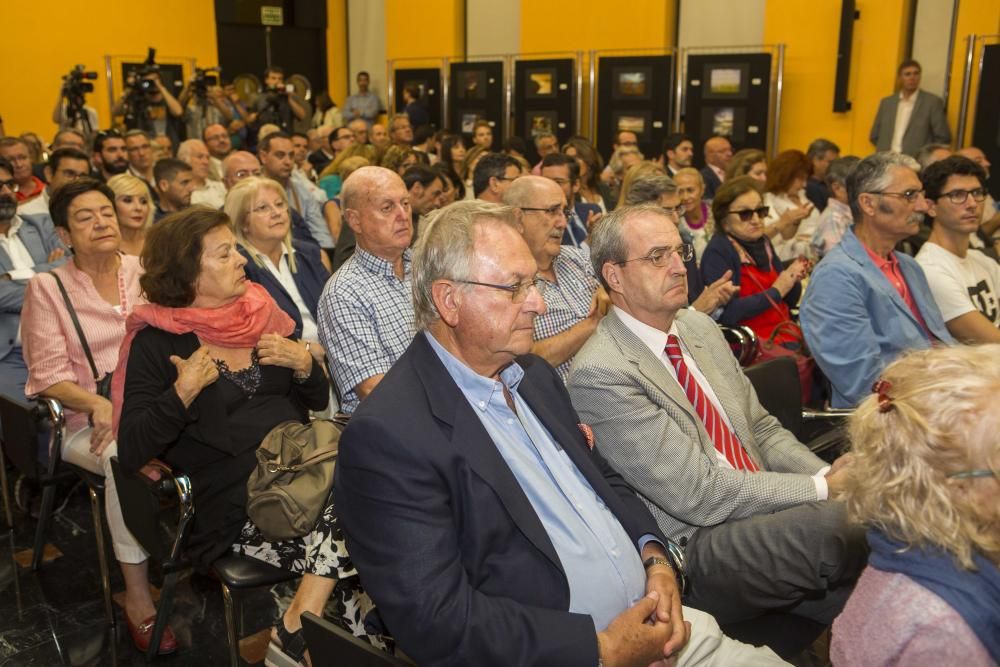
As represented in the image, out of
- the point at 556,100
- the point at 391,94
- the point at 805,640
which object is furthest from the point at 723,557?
the point at 391,94

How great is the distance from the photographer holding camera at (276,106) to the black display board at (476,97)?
2199mm

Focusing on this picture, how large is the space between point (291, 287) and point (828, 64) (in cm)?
874

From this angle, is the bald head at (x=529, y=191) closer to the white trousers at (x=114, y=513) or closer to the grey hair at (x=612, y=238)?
the grey hair at (x=612, y=238)

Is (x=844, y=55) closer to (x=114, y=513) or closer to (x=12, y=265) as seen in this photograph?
(x=12, y=265)

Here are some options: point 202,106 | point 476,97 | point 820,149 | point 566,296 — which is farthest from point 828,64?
point 566,296

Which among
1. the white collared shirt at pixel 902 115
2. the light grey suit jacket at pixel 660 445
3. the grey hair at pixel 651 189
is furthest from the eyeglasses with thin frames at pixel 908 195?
the white collared shirt at pixel 902 115

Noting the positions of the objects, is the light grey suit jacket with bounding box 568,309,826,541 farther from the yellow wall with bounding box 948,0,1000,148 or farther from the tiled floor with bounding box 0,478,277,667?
the yellow wall with bounding box 948,0,1000,148

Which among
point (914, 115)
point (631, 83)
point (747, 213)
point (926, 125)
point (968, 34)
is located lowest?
point (747, 213)

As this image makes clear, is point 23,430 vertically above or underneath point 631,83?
underneath

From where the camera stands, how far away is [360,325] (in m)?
2.87

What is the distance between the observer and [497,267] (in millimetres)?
1813

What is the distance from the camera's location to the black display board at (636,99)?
11.2 m

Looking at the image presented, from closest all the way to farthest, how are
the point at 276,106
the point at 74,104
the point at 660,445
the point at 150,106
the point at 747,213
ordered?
the point at 660,445, the point at 747,213, the point at 74,104, the point at 150,106, the point at 276,106

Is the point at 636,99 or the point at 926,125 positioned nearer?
the point at 926,125
